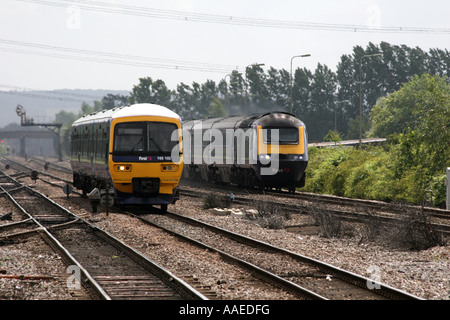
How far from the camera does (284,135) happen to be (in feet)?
91.1

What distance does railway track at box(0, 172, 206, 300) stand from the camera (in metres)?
9.34

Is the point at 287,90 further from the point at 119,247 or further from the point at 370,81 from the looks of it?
the point at 119,247

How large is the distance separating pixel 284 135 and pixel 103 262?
1686 cm

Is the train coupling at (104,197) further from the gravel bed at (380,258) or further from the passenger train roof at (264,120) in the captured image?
the passenger train roof at (264,120)

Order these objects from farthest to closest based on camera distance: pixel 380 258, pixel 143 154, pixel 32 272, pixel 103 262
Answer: pixel 143 154 → pixel 380 258 → pixel 103 262 → pixel 32 272

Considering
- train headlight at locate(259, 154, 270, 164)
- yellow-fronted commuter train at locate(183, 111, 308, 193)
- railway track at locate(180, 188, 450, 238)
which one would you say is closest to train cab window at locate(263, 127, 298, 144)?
yellow-fronted commuter train at locate(183, 111, 308, 193)

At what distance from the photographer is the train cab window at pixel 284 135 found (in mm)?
27516

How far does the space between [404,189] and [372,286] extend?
15740 mm

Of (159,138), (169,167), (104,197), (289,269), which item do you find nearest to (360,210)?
(169,167)

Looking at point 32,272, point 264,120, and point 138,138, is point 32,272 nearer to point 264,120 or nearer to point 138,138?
point 138,138

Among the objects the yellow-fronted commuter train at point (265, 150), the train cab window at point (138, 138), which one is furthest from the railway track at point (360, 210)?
the train cab window at point (138, 138)

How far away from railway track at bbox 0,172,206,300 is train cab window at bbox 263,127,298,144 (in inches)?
421

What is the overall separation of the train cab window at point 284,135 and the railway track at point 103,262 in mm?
10692
